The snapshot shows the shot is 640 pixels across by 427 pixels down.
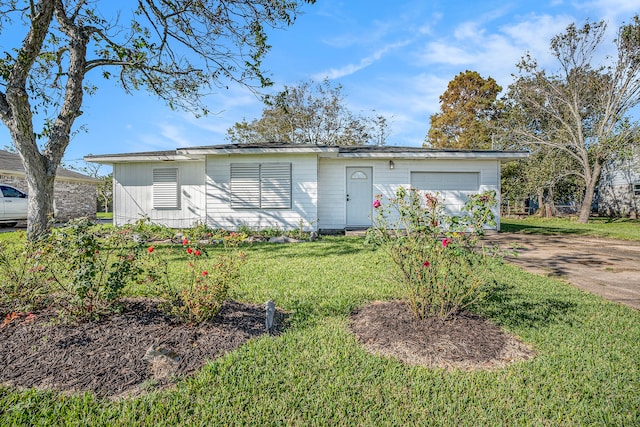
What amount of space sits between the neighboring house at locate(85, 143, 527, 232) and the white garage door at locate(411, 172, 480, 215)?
→ 0.11 ft

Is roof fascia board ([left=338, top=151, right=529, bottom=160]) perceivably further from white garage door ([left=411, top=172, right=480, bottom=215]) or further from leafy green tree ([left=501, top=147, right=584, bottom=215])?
leafy green tree ([left=501, top=147, right=584, bottom=215])

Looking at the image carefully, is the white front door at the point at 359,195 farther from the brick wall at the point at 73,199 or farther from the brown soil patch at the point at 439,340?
the brick wall at the point at 73,199

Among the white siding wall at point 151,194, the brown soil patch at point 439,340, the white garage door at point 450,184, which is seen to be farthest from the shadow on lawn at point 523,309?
the white siding wall at point 151,194

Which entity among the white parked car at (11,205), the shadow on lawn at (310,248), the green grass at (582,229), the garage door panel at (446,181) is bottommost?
the shadow on lawn at (310,248)

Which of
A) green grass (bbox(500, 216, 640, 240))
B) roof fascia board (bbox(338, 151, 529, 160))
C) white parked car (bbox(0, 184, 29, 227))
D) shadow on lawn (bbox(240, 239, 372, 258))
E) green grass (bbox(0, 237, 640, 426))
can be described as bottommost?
green grass (bbox(0, 237, 640, 426))

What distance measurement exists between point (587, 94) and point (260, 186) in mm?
18691

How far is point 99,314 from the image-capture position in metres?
3.10

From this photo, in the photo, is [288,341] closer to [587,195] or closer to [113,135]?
[113,135]

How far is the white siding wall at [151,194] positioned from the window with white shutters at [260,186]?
1955mm

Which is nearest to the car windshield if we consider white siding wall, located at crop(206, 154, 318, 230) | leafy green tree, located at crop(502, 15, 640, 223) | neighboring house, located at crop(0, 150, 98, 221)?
neighboring house, located at crop(0, 150, 98, 221)

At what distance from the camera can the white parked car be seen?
11.4m

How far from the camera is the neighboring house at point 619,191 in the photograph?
19.0m

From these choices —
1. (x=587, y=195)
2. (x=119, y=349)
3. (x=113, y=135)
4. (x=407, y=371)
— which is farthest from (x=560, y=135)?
(x=113, y=135)

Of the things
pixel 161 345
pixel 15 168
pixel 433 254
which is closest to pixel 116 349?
pixel 161 345
